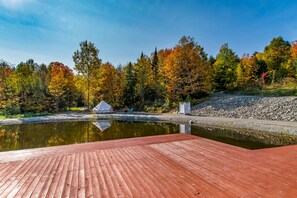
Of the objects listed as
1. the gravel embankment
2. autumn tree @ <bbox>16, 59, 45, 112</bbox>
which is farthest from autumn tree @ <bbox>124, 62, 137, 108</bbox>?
autumn tree @ <bbox>16, 59, 45, 112</bbox>

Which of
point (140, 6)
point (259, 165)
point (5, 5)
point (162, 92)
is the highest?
point (140, 6)

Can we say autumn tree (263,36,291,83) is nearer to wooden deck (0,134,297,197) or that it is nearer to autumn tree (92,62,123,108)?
autumn tree (92,62,123,108)

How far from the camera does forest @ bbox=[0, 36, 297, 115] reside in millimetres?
16484

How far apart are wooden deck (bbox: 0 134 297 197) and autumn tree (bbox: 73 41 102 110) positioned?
14.9 m

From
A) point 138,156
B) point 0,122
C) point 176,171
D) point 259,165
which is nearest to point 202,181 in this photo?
point 176,171

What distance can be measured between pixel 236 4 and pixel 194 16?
85.6 inches

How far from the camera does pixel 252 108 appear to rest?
443 inches

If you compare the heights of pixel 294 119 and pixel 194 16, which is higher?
pixel 194 16

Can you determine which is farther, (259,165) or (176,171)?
(259,165)

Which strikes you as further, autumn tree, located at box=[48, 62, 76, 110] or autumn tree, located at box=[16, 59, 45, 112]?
autumn tree, located at box=[48, 62, 76, 110]

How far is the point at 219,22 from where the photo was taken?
1130 centimetres

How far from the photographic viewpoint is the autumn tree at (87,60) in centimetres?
1804

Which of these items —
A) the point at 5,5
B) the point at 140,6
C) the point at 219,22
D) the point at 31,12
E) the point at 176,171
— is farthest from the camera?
the point at 219,22

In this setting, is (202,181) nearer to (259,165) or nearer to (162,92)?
(259,165)
